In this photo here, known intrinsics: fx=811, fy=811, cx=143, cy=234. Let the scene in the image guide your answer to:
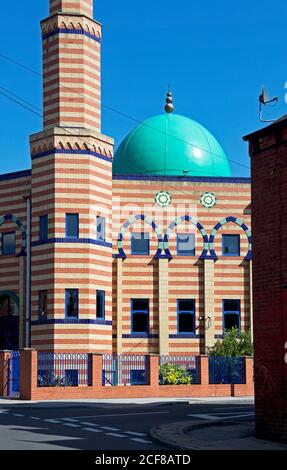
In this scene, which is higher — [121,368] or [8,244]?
[8,244]

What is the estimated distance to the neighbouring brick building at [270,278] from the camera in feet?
57.0

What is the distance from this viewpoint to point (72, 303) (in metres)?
37.9

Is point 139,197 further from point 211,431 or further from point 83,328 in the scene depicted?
point 211,431

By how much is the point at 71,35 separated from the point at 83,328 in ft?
46.6

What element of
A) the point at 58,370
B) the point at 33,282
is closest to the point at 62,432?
the point at 58,370

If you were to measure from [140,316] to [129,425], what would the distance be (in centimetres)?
1981

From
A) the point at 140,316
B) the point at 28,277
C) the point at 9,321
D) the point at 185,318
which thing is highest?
the point at 28,277

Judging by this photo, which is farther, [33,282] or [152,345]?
[152,345]

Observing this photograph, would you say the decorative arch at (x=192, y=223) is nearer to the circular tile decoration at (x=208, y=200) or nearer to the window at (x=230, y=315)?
the circular tile decoration at (x=208, y=200)

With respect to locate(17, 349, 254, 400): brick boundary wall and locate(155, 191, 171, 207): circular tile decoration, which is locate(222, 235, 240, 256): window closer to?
locate(155, 191, 171, 207): circular tile decoration

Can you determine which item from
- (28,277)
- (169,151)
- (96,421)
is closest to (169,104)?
(169,151)

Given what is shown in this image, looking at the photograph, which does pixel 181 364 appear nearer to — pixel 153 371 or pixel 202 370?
pixel 202 370

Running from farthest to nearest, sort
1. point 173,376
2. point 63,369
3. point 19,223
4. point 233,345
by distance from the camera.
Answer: point 19,223, point 233,345, point 173,376, point 63,369

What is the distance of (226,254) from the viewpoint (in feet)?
143
